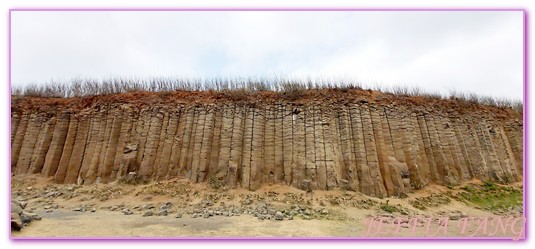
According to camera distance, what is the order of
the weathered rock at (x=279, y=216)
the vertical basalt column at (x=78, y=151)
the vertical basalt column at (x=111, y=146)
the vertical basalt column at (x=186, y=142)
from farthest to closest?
the vertical basalt column at (x=78, y=151), the vertical basalt column at (x=111, y=146), the vertical basalt column at (x=186, y=142), the weathered rock at (x=279, y=216)

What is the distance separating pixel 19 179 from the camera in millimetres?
17969

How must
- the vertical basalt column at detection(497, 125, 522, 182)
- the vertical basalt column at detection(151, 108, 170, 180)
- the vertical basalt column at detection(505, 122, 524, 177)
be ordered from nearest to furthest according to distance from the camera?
the vertical basalt column at detection(151, 108, 170, 180)
the vertical basalt column at detection(497, 125, 522, 182)
the vertical basalt column at detection(505, 122, 524, 177)

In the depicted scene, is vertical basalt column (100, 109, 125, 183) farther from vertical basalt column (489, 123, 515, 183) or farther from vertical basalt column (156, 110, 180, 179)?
vertical basalt column (489, 123, 515, 183)

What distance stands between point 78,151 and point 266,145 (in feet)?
31.6

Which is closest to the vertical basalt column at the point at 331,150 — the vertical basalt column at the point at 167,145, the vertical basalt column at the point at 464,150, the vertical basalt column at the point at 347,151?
the vertical basalt column at the point at 347,151

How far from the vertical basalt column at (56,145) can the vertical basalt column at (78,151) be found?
848 mm

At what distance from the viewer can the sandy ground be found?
10516 mm

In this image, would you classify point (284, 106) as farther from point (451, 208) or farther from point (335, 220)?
point (451, 208)

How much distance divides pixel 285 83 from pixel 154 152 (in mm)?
7655

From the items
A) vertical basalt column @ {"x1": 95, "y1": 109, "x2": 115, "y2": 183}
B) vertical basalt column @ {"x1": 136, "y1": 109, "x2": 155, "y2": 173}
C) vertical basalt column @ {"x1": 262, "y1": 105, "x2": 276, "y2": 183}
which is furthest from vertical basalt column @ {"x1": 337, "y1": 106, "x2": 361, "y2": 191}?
vertical basalt column @ {"x1": 95, "y1": 109, "x2": 115, "y2": 183}

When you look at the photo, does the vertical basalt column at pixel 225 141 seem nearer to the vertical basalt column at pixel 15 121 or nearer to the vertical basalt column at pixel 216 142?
the vertical basalt column at pixel 216 142

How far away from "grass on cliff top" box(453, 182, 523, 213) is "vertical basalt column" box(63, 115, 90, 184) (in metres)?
18.0

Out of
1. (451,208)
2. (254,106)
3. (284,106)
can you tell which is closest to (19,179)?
(254,106)

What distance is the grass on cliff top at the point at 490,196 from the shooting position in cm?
1605
